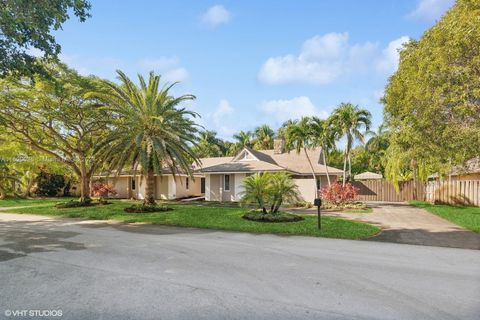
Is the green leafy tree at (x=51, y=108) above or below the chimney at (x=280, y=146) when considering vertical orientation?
above

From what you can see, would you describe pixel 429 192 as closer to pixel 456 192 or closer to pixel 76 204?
pixel 456 192

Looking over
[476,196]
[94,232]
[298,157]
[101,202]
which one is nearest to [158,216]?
[94,232]

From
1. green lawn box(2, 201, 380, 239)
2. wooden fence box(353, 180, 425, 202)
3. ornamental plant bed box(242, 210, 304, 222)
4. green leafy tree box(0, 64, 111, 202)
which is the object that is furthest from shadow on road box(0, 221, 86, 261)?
wooden fence box(353, 180, 425, 202)

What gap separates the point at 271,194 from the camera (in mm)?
14273

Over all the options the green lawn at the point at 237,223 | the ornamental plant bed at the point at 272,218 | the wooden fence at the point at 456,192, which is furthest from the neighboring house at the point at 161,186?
the wooden fence at the point at 456,192

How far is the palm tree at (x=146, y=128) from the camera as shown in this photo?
1778 centimetres

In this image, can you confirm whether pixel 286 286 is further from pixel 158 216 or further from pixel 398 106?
pixel 398 106

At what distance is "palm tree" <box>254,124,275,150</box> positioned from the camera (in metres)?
47.3

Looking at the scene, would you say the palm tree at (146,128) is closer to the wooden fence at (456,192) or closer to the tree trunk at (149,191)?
the tree trunk at (149,191)

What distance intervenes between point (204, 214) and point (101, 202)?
10.2 meters

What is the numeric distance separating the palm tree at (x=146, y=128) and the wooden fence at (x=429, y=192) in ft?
61.7

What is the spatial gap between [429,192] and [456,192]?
463cm

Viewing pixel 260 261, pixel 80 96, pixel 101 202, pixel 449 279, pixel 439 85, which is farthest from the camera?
pixel 101 202

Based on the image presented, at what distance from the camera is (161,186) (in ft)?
96.9
